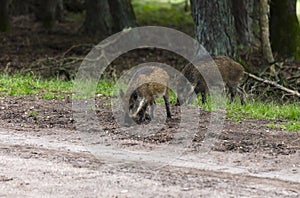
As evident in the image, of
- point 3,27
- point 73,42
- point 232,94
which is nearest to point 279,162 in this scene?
point 232,94

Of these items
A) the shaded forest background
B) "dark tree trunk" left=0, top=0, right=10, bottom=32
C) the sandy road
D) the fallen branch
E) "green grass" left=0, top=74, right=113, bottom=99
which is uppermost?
"dark tree trunk" left=0, top=0, right=10, bottom=32

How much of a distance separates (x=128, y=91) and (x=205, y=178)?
2.91 meters

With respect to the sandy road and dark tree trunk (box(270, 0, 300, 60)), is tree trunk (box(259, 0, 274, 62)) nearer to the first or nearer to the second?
dark tree trunk (box(270, 0, 300, 60))

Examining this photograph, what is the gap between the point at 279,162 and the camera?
828 cm

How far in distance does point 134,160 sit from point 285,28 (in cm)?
1079

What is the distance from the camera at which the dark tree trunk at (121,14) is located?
22.4 meters

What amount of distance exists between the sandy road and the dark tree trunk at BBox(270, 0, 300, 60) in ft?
32.7

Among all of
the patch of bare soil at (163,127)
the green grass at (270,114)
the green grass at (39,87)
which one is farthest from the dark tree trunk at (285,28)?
the patch of bare soil at (163,127)

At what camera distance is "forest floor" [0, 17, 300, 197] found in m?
7.18

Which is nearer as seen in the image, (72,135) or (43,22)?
(72,135)

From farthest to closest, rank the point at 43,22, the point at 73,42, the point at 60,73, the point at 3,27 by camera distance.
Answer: the point at 43,22 < the point at 3,27 < the point at 73,42 < the point at 60,73

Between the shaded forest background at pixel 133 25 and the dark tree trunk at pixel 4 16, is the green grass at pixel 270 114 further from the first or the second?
the dark tree trunk at pixel 4 16

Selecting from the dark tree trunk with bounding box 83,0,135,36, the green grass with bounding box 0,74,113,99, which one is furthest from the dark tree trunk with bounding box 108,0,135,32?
the green grass with bounding box 0,74,113,99

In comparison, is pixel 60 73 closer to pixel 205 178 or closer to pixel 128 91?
pixel 128 91
